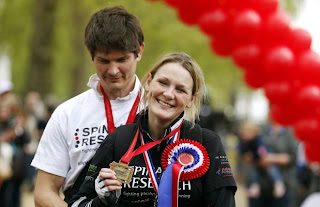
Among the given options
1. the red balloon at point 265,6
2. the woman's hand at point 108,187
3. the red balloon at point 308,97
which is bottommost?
the woman's hand at point 108,187

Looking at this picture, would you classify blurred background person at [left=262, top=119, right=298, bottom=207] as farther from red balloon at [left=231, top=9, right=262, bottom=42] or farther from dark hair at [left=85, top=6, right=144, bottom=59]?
dark hair at [left=85, top=6, right=144, bottom=59]

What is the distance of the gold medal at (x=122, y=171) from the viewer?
11.6 feet

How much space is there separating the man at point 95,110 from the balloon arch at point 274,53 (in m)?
4.06

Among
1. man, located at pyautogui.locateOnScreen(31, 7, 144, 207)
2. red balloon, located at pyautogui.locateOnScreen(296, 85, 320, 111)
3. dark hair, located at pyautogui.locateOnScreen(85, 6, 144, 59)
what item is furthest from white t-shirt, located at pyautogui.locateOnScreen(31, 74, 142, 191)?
red balloon, located at pyautogui.locateOnScreen(296, 85, 320, 111)

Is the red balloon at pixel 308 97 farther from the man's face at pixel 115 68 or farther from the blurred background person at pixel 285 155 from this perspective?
the man's face at pixel 115 68

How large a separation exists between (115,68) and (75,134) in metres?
0.52

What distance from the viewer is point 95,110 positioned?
4305 millimetres

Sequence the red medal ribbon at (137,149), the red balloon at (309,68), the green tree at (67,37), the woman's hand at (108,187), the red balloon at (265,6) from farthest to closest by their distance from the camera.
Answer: the green tree at (67,37) → the red balloon at (265,6) → the red balloon at (309,68) → the red medal ribbon at (137,149) → the woman's hand at (108,187)

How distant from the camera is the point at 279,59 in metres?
8.02

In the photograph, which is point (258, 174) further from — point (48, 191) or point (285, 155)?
point (48, 191)

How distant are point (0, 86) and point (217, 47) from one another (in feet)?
13.7

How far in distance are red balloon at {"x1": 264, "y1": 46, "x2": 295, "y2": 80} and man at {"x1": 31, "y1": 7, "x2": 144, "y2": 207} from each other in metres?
4.01

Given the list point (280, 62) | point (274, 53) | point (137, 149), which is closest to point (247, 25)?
point (274, 53)

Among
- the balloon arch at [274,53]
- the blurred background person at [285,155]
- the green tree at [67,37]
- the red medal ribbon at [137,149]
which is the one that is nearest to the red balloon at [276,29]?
the balloon arch at [274,53]
